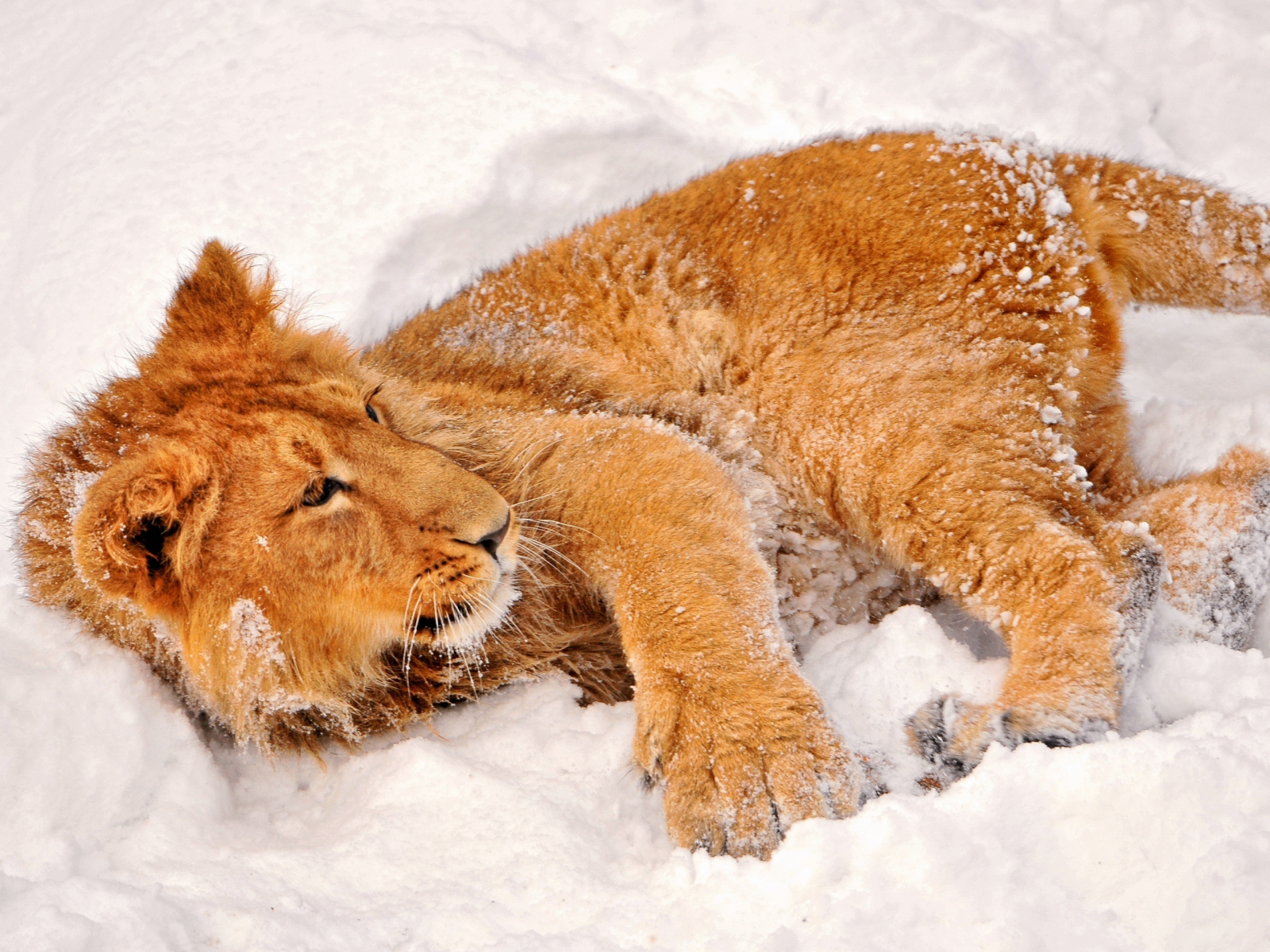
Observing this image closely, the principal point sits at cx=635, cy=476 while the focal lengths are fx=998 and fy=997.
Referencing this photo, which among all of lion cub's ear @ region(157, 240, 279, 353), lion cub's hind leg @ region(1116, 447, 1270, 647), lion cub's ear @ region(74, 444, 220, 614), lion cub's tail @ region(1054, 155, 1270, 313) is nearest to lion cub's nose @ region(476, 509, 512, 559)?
lion cub's ear @ region(74, 444, 220, 614)

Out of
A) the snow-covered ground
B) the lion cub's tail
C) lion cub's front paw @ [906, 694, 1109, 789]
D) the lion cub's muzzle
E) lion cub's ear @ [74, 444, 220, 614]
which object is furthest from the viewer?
the lion cub's tail

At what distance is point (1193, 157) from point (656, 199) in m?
3.11

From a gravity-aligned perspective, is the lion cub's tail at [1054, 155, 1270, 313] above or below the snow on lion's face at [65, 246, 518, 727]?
above

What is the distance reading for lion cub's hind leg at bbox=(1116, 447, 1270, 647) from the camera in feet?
10.2

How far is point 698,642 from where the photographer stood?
2852 mm

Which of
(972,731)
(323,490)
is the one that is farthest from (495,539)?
(972,731)

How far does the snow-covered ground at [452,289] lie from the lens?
226 centimetres

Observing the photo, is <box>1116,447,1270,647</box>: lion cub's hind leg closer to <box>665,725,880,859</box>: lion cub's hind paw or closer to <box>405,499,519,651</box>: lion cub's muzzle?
<box>665,725,880,859</box>: lion cub's hind paw

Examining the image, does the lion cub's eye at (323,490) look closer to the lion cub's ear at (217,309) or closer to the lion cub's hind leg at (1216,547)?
the lion cub's ear at (217,309)

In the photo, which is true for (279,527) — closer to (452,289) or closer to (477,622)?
(477,622)

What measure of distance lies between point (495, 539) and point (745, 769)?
3.13ft

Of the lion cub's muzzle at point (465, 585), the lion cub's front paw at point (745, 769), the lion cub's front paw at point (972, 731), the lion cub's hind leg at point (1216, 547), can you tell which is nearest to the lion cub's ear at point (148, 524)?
the lion cub's muzzle at point (465, 585)

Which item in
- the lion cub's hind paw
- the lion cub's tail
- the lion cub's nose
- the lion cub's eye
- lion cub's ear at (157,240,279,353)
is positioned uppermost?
the lion cub's tail

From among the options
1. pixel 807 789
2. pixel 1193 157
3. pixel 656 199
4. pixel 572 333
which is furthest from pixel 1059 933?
pixel 1193 157
